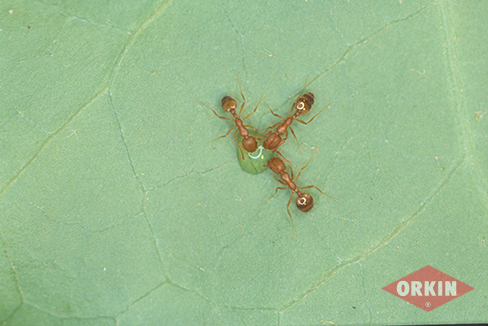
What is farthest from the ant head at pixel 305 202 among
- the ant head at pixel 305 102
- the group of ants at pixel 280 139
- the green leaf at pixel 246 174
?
the ant head at pixel 305 102

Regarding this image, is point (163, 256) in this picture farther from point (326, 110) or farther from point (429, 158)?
point (429, 158)

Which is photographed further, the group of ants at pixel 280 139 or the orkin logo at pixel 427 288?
the orkin logo at pixel 427 288

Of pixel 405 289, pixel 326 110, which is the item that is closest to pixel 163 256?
pixel 326 110

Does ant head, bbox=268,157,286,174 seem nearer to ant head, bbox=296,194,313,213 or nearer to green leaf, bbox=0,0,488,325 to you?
green leaf, bbox=0,0,488,325

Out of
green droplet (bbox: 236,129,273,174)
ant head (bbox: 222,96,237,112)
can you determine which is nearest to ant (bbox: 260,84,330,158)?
green droplet (bbox: 236,129,273,174)

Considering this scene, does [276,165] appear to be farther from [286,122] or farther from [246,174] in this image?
[286,122]

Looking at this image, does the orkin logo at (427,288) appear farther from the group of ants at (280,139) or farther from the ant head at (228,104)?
the ant head at (228,104)
